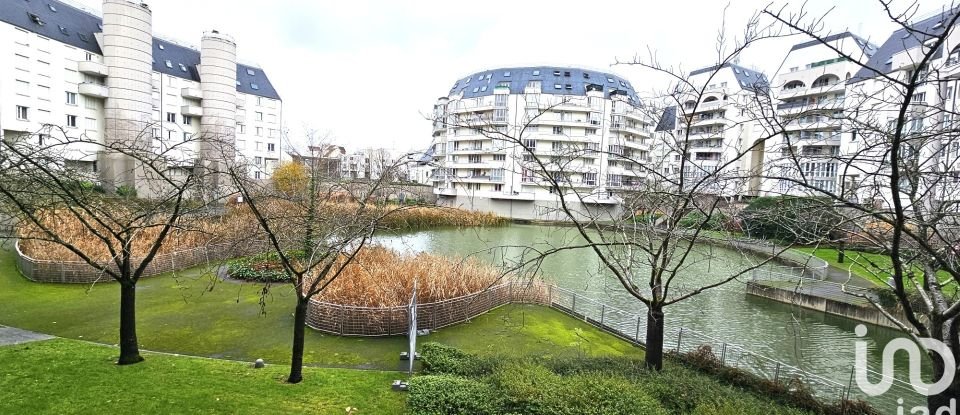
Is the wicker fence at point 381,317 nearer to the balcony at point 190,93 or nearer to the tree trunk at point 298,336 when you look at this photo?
the tree trunk at point 298,336

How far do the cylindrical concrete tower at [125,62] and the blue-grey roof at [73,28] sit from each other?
169cm

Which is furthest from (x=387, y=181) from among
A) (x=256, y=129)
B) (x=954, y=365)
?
(x=256, y=129)

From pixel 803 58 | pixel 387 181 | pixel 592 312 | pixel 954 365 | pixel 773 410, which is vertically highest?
pixel 803 58

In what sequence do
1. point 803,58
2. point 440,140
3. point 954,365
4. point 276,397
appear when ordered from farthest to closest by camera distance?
point 440,140
point 803,58
point 276,397
point 954,365

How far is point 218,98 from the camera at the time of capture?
40.8 metres

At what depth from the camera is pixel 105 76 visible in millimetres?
34031

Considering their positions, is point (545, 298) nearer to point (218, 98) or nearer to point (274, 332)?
point (274, 332)

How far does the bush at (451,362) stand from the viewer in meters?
7.53

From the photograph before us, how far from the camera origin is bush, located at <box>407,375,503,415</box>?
239 inches

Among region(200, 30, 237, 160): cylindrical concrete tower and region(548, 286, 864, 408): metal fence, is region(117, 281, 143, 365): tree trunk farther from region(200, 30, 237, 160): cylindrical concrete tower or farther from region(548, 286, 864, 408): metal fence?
region(200, 30, 237, 160): cylindrical concrete tower

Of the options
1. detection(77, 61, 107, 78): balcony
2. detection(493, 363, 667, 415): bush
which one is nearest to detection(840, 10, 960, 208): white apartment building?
detection(493, 363, 667, 415): bush

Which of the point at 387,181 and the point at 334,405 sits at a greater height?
the point at 387,181

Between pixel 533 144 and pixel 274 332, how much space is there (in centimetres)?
3837

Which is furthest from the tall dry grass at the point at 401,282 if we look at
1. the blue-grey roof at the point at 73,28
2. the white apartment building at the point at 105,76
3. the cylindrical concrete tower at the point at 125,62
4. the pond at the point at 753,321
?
the blue-grey roof at the point at 73,28
